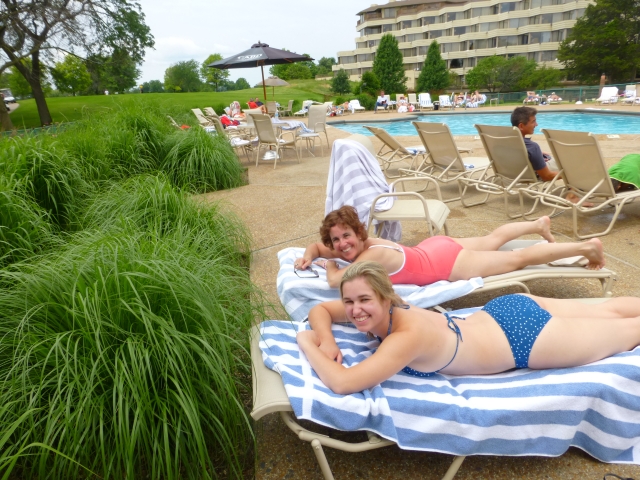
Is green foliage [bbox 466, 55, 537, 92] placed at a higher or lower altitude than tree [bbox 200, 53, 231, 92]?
lower

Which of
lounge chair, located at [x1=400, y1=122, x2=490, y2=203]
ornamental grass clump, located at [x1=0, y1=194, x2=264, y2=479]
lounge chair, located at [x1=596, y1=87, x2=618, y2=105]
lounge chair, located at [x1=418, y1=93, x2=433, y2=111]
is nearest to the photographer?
ornamental grass clump, located at [x1=0, y1=194, x2=264, y2=479]

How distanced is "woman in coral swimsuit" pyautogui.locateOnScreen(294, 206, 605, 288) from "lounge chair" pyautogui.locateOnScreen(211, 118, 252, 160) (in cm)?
562

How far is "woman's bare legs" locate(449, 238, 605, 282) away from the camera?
2.64m

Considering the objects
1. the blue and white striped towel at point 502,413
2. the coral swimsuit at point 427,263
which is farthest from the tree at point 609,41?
the blue and white striped towel at point 502,413

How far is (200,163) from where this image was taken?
619 cm

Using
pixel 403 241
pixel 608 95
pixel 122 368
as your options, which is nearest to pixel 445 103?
pixel 608 95

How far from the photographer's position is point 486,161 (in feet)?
20.2

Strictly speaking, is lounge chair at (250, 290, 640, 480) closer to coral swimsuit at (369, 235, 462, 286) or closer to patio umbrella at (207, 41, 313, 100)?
coral swimsuit at (369, 235, 462, 286)

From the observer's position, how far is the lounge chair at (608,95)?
21.8 m

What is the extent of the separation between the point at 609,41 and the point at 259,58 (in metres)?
38.8

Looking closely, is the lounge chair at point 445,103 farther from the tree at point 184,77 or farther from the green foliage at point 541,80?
the tree at point 184,77

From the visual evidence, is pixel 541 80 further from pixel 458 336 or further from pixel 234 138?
pixel 458 336

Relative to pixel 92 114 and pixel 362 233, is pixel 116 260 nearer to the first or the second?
pixel 362 233

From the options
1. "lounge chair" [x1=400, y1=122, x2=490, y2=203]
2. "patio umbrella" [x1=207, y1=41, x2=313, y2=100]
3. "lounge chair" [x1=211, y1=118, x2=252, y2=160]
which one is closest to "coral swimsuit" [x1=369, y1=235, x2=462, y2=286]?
"lounge chair" [x1=400, y1=122, x2=490, y2=203]
